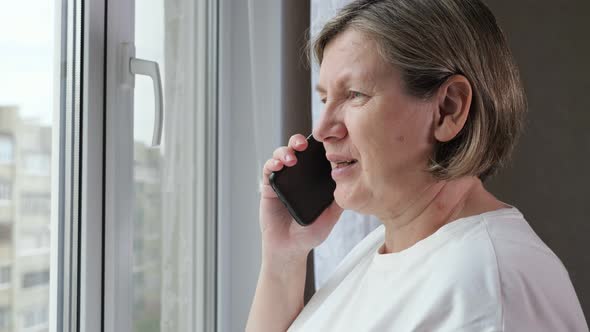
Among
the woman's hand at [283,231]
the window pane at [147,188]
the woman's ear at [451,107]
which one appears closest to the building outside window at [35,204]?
the window pane at [147,188]

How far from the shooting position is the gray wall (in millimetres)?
1664

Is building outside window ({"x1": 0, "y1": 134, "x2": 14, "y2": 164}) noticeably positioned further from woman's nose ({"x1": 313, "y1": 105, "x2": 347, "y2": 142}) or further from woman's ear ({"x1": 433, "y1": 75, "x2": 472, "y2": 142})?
woman's ear ({"x1": 433, "y1": 75, "x2": 472, "y2": 142})

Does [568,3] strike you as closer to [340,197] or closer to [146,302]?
[340,197]

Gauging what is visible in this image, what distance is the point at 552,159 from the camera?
1.69m

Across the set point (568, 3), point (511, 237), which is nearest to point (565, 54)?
point (568, 3)

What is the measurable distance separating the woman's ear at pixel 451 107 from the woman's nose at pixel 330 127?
0.14 meters

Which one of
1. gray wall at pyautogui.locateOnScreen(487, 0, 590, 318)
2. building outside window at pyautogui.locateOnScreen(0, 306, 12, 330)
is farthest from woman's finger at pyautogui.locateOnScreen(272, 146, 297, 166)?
gray wall at pyautogui.locateOnScreen(487, 0, 590, 318)

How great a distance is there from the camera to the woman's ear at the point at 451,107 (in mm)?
796

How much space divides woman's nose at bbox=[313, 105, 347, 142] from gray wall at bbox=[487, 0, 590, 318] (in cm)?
101

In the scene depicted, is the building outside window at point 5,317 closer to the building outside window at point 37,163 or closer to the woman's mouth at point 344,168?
the building outside window at point 37,163

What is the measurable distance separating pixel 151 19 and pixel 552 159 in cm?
117

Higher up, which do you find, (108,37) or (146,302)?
(108,37)

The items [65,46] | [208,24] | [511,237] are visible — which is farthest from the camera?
[208,24]

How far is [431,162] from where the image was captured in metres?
0.84
